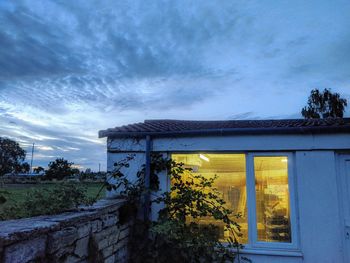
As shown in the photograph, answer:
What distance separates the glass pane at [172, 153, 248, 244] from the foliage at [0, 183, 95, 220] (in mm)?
2438

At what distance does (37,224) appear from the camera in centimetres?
230

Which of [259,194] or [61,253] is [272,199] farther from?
[61,253]

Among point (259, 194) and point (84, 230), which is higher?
point (259, 194)

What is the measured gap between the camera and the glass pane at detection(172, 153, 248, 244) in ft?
16.5

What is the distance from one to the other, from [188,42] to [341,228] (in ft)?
22.4

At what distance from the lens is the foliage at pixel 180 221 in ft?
14.2

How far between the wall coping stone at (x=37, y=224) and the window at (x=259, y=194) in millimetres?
2699

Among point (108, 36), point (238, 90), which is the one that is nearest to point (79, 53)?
point (108, 36)

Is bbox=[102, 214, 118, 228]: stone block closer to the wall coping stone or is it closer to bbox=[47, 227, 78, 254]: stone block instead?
the wall coping stone

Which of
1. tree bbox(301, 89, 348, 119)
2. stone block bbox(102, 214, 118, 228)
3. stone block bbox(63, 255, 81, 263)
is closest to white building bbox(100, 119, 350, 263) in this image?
stone block bbox(102, 214, 118, 228)

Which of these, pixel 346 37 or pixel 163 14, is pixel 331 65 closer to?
pixel 346 37

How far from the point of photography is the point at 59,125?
13.8m

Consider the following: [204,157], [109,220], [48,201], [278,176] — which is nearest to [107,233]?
[109,220]

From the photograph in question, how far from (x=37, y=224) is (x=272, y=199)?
420 centimetres
